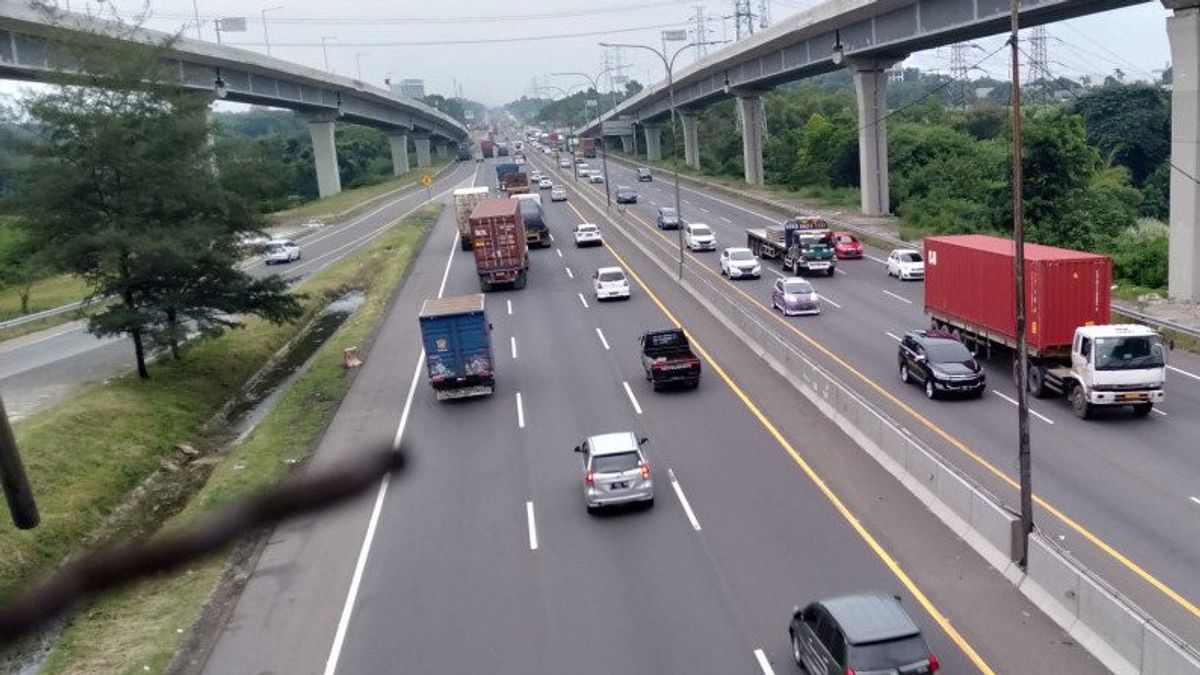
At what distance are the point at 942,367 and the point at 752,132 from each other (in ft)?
262

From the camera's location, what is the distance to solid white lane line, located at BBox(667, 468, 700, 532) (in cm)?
2240

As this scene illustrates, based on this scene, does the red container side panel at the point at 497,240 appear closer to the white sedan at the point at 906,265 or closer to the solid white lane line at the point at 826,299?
the solid white lane line at the point at 826,299

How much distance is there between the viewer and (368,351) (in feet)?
142

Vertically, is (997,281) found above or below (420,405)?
above

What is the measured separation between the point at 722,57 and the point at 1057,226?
4302cm

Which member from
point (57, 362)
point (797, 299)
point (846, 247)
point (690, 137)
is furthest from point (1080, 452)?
point (690, 137)

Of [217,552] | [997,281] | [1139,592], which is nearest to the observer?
[217,552]

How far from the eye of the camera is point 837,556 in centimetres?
1997

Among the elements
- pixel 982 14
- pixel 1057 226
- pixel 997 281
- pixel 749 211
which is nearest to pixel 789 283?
pixel 997 281

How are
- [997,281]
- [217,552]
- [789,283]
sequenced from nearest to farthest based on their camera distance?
[217,552] → [997,281] → [789,283]

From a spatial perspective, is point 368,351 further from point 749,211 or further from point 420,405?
point 749,211

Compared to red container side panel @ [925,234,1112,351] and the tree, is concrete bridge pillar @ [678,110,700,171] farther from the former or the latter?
red container side panel @ [925,234,1112,351]

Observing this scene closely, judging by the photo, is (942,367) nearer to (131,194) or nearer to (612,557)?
(612,557)

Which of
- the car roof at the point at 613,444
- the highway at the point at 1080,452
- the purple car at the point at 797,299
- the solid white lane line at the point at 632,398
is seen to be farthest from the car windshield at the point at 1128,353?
the purple car at the point at 797,299
